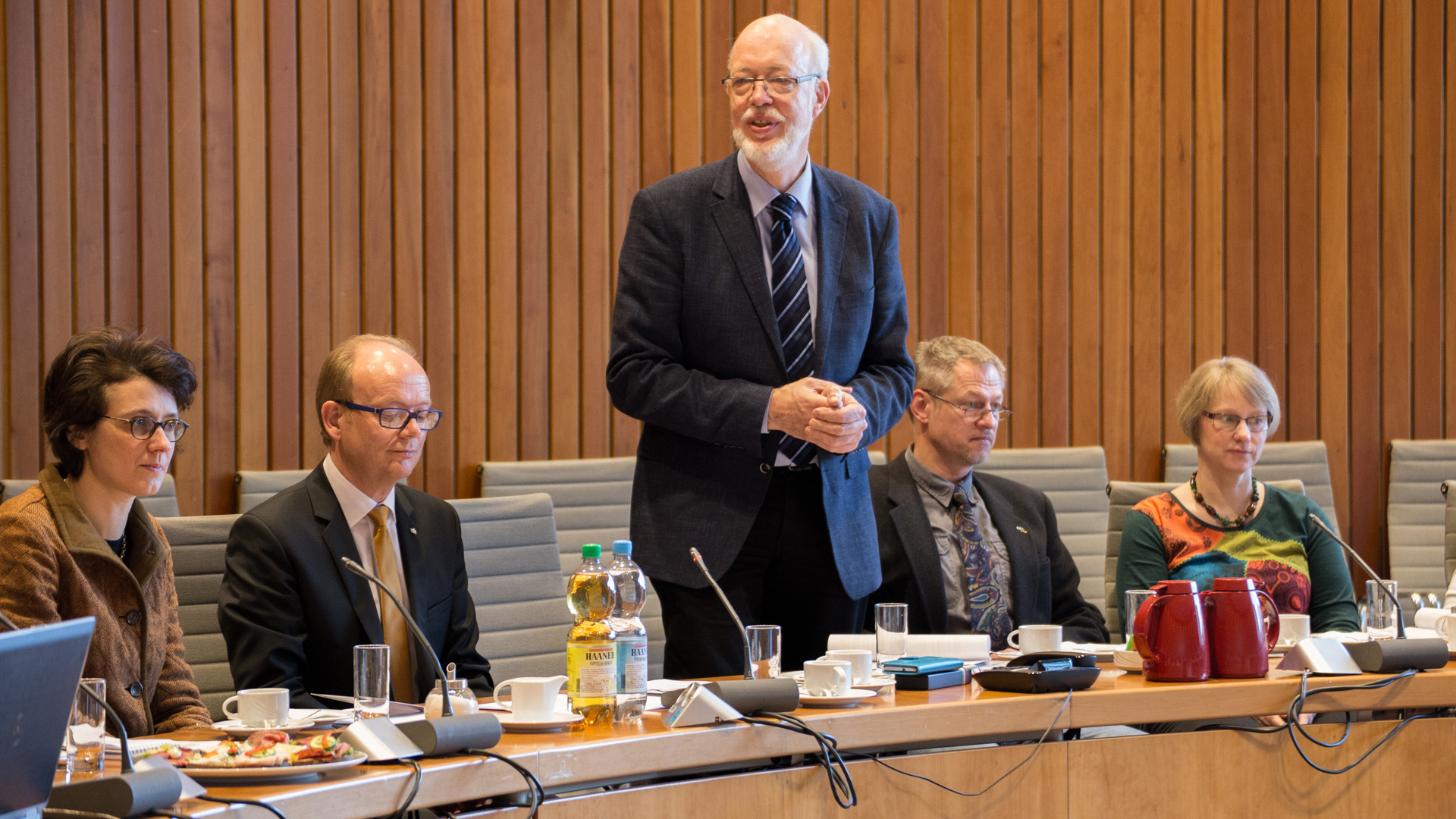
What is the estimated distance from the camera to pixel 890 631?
2326 mm

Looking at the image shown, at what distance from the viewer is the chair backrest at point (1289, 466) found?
15.7 ft

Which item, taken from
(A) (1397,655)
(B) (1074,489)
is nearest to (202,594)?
(A) (1397,655)

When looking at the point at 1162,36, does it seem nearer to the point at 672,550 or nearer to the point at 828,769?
the point at 672,550

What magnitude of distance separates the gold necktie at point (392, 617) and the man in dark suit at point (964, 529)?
1.03 metres

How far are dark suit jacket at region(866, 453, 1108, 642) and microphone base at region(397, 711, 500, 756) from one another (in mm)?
1391

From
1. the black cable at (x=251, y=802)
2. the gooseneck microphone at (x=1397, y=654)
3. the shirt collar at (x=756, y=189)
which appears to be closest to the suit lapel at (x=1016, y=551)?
the gooseneck microphone at (x=1397, y=654)

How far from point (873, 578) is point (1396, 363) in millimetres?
3497

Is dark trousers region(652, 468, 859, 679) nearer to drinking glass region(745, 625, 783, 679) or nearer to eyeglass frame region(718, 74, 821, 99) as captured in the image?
drinking glass region(745, 625, 783, 679)

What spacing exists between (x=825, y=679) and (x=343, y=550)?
2.84ft

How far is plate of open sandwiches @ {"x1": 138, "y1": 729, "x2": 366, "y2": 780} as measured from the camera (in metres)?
1.47

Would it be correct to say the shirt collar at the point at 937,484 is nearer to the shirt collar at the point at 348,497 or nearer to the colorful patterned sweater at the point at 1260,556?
the colorful patterned sweater at the point at 1260,556

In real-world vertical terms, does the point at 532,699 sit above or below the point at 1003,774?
above

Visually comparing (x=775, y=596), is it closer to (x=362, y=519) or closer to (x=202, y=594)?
(x=362, y=519)

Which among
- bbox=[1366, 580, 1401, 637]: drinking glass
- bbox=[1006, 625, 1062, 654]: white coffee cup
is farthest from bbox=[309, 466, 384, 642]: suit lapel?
bbox=[1366, 580, 1401, 637]: drinking glass
